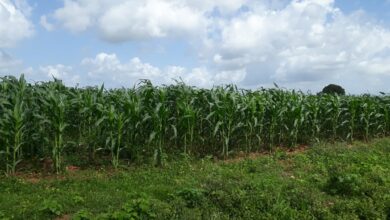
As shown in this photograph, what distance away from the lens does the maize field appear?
28.3ft

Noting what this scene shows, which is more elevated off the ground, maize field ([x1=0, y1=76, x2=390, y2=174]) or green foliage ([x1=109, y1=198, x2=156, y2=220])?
maize field ([x1=0, y1=76, x2=390, y2=174])

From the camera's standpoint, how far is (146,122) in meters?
9.46

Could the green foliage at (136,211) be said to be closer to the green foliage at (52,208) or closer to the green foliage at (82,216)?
the green foliage at (82,216)

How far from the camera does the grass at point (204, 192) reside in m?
6.28

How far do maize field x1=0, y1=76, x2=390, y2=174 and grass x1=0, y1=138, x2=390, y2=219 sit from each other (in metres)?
0.61

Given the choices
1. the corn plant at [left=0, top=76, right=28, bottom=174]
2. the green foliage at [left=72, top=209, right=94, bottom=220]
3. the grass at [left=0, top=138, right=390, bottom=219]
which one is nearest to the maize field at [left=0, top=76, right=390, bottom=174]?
the corn plant at [left=0, top=76, right=28, bottom=174]

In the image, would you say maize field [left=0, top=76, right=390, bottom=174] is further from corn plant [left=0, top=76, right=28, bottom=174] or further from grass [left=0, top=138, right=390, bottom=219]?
grass [left=0, top=138, right=390, bottom=219]

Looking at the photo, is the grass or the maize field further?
the maize field

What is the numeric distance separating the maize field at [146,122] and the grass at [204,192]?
2.01ft

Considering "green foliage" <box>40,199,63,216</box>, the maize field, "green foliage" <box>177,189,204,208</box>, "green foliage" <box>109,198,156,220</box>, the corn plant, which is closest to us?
"green foliage" <box>109,198,156,220</box>

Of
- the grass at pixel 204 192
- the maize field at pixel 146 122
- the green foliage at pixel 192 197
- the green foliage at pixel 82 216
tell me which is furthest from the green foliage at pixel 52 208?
the maize field at pixel 146 122

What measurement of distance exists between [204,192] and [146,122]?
2.90m

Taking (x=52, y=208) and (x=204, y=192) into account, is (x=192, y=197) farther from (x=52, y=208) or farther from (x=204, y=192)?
(x=52, y=208)

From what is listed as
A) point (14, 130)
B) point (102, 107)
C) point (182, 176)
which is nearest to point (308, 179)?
point (182, 176)
